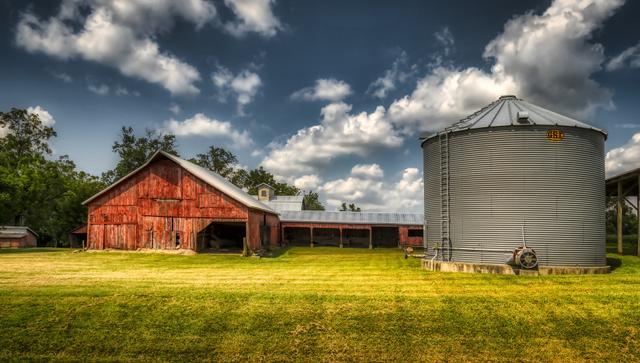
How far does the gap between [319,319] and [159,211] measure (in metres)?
22.1

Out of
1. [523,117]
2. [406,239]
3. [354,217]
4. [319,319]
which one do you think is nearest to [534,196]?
[523,117]

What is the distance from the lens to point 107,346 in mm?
13227

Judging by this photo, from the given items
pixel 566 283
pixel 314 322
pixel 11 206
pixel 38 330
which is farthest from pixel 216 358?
pixel 11 206

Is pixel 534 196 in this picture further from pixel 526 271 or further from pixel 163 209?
pixel 163 209

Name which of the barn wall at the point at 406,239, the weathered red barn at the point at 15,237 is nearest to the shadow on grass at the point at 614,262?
the barn wall at the point at 406,239

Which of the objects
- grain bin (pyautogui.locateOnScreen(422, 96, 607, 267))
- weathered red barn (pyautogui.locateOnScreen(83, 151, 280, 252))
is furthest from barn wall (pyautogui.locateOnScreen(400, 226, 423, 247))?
grain bin (pyautogui.locateOnScreen(422, 96, 607, 267))

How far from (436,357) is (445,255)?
37.8 feet

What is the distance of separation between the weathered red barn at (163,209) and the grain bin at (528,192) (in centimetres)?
1553

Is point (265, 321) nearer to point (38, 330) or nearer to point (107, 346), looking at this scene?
point (107, 346)

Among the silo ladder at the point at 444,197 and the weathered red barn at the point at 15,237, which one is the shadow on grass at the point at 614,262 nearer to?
the silo ladder at the point at 444,197

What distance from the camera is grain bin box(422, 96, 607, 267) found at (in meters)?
21.5

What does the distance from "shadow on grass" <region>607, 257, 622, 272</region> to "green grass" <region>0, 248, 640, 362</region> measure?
3743 millimetres

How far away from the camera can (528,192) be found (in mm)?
21547

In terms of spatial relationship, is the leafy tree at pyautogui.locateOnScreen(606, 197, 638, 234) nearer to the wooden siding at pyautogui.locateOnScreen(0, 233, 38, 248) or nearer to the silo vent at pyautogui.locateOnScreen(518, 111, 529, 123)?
the silo vent at pyautogui.locateOnScreen(518, 111, 529, 123)
